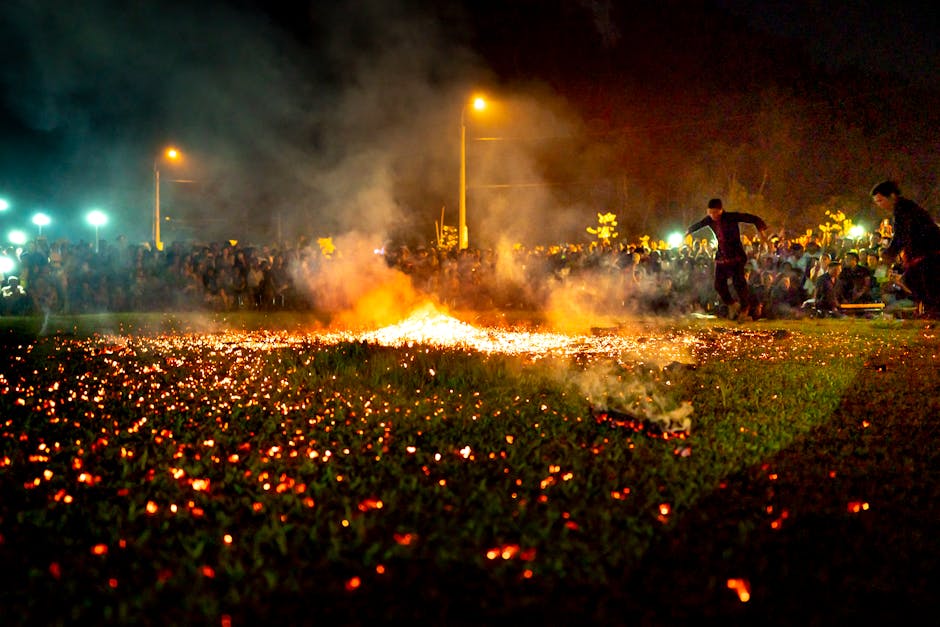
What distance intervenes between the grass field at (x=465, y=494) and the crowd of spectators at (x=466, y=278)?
8790 millimetres

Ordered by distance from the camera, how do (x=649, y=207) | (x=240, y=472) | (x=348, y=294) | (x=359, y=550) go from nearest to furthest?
(x=359, y=550), (x=240, y=472), (x=348, y=294), (x=649, y=207)

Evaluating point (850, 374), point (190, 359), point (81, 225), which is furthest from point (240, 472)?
point (81, 225)

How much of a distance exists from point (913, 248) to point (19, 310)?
1598 cm

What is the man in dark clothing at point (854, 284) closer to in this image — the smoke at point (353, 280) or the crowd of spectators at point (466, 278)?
the crowd of spectators at point (466, 278)

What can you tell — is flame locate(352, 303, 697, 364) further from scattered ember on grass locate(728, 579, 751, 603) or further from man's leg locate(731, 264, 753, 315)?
scattered ember on grass locate(728, 579, 751, 603)

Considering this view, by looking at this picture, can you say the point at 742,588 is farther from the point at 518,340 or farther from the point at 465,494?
the point at 518,340

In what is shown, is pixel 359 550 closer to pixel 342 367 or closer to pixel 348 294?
pixel 342 367

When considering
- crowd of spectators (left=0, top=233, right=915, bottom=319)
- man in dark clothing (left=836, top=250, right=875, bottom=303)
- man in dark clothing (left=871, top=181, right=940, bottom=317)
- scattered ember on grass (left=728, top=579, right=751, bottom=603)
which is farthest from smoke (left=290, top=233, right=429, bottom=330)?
scattered ember on grass (left=728, top=579, right=751, bottom=603)

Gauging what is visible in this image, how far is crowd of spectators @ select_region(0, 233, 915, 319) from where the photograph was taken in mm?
17203

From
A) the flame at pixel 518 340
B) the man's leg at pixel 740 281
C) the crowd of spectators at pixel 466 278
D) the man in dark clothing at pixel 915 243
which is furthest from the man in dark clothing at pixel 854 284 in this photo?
the man in dark clothing at pixel 915 243

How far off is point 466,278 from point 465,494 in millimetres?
15472

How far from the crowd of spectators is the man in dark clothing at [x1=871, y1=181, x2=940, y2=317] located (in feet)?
20.2

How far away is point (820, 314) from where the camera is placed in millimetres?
16453

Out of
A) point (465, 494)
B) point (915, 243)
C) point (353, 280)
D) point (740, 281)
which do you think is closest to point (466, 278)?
point (353, 280)
